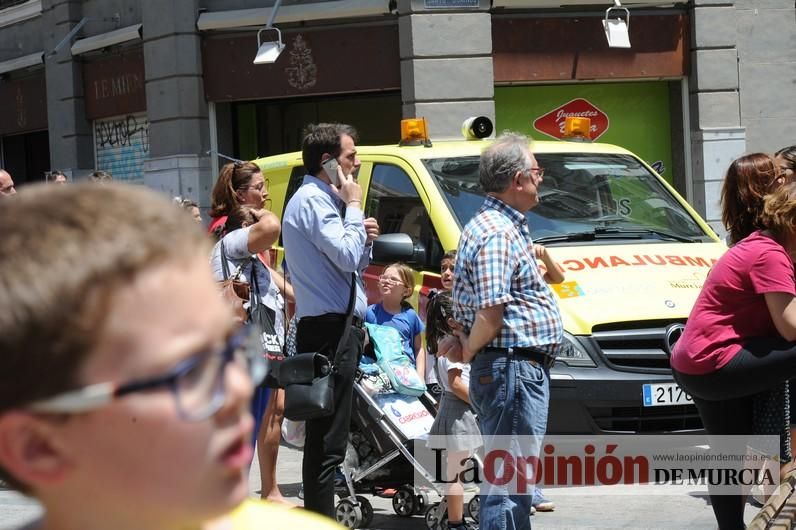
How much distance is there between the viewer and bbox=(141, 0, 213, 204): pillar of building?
15805mm

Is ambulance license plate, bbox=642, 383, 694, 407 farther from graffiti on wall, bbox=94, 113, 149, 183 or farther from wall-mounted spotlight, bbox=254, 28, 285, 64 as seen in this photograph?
graffiti on wall, bbox=94, 113, 149, 183

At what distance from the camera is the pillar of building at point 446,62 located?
14438 millimetres

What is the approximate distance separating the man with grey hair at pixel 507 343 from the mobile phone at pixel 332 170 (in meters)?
0.92

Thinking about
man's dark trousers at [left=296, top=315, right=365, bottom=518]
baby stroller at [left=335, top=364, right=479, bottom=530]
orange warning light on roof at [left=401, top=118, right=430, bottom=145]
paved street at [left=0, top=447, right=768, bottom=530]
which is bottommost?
paved street at [left=0, top=447, right=768, bottom=530]

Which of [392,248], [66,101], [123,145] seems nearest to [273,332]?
[392,248]

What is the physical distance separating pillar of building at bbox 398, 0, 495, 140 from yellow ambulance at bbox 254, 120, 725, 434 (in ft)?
17.5

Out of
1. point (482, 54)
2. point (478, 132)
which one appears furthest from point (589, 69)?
point (478, 132)

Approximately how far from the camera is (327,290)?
564 centimetres

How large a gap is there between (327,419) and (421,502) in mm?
1257

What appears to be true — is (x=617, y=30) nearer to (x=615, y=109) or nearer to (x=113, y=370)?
(x=615, y=109)

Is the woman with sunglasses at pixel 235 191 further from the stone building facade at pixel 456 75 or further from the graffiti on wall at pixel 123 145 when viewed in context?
the graffiti on wall at pixel 123 145

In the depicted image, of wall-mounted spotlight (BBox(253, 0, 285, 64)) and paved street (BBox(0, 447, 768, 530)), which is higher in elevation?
wall-mounted spotlight (BBox(253, 0, 285, 64))

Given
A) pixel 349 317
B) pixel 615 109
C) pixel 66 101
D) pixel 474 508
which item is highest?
pixel 66 101

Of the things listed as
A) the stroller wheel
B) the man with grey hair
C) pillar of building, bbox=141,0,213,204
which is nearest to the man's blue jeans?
the man with grey hair
